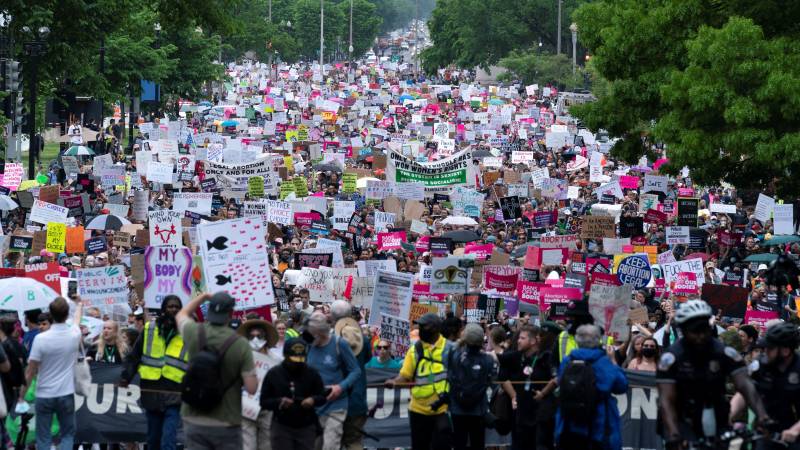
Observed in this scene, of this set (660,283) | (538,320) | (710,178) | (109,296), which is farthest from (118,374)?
(710,178)

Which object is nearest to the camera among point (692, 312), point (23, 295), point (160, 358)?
point (692, 312)

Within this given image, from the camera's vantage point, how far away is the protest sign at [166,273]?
14258 millimetres

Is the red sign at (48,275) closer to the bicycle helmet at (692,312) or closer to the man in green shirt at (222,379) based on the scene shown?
the man in green shirt at (222,379)

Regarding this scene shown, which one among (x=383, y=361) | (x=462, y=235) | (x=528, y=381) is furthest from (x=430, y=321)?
(x=462, y=235)

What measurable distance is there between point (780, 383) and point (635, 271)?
10793mm

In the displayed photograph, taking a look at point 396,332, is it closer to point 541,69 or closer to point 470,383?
point 470,383

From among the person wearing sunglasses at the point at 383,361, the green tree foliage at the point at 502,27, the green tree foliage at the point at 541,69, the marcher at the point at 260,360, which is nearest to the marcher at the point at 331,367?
the marcher at the point at 260,360

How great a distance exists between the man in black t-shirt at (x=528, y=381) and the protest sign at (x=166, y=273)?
3688 mm

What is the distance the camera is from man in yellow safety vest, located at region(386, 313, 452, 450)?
37.3 ft

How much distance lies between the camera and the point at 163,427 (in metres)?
11.5

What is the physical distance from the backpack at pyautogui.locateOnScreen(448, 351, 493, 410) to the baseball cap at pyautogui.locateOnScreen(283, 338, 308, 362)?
1.35 metres

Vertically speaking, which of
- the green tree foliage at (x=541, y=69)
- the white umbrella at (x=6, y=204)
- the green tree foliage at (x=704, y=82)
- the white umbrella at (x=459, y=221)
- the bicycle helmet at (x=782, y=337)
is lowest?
the bicycle helmet at (x=782, y=337)

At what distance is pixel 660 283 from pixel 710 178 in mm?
4192

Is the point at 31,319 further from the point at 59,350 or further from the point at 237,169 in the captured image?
the point at 237,169
